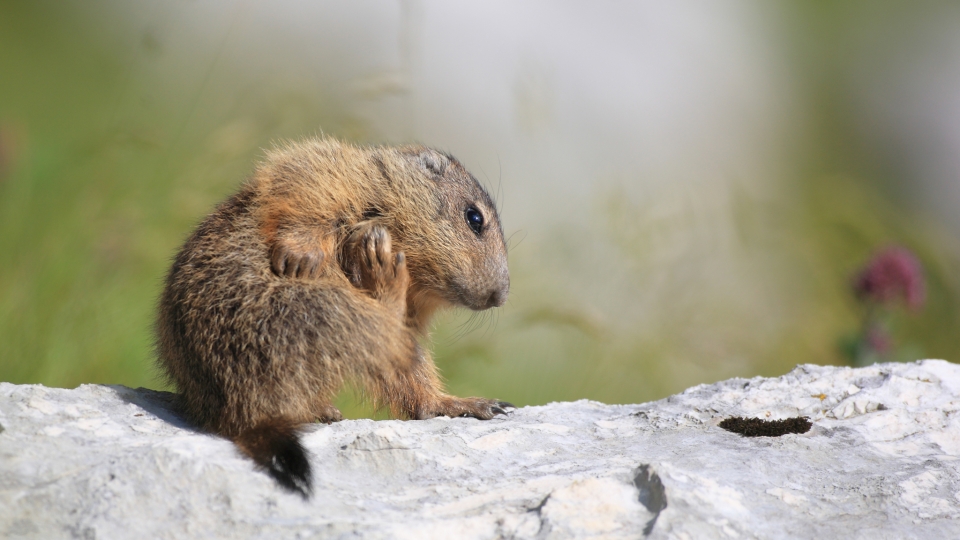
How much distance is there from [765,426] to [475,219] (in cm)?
221

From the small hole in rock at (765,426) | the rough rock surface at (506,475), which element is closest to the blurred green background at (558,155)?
the rough rock surface at (506,475)

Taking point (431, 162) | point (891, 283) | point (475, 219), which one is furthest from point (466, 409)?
point (891, 283)

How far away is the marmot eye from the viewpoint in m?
5.66

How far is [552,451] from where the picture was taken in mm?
4375

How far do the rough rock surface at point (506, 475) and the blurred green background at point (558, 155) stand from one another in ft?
5.20

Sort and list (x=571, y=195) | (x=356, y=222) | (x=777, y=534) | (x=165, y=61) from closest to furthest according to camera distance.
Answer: (x=777, y=534), (x=356, y=222), (x=165, y=61), (x=571, y=195)

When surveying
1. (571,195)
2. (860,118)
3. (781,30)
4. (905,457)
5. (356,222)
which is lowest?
(905,457)

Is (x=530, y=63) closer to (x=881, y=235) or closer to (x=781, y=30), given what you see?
(x=881, y=235)

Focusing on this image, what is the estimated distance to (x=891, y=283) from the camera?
8367 mm

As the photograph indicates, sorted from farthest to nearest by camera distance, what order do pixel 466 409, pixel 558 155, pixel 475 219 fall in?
pixel 558 155 → pixel 475 219 → pixel 466 409

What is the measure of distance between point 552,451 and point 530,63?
267 inches

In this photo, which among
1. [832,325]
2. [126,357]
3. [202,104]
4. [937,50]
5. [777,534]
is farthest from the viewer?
[937,50]

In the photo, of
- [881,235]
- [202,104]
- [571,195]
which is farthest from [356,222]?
[881,235]

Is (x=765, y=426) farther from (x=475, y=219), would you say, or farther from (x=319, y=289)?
(x=319, y=289)
